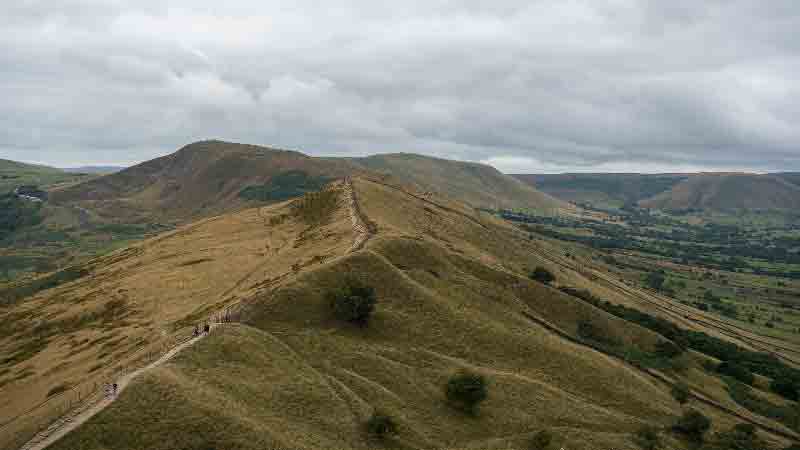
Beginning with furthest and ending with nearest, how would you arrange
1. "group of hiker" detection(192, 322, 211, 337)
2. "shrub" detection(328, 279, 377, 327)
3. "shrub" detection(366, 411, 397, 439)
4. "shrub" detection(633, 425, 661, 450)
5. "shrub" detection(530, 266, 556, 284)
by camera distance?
"shrub" detection(530, 266, 556, 284)
"shrub" detection(328, 279, 377, 327)
"group of hiker" detection(192, 322, 211, 337)
"shrub" detection(633, 425, 661, 450)
"shrub" detection(366, 411, 397, 439)

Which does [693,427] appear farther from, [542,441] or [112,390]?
[112,390]

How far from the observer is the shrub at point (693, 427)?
66.6m

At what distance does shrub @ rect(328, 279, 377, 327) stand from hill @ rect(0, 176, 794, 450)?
3.60 ft

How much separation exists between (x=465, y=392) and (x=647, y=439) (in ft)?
74.2

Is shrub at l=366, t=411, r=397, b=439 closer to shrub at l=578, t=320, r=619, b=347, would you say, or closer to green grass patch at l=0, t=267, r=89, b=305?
shrub at l=578, t=320, r=619, b=347

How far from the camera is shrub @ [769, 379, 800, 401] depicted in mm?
104438

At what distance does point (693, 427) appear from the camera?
6675 centimetres

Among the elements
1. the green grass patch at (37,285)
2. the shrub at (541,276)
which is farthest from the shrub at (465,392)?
the green grass patch at (37,285)

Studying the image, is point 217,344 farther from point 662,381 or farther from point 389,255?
point 662,381

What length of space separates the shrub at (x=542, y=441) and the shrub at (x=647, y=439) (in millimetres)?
13458

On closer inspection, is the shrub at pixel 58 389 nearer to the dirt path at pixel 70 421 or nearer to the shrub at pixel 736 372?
the dirt path at pixel 70 421

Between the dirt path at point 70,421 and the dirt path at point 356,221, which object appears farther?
the dirt path at point 356,221

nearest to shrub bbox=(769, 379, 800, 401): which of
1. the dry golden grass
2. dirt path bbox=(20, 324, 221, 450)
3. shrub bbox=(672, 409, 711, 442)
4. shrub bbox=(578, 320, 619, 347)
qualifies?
shrub bbox=(578, 320, 619, 347)

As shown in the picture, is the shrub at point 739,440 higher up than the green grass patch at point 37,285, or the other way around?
the green grass patch at point 37,285
